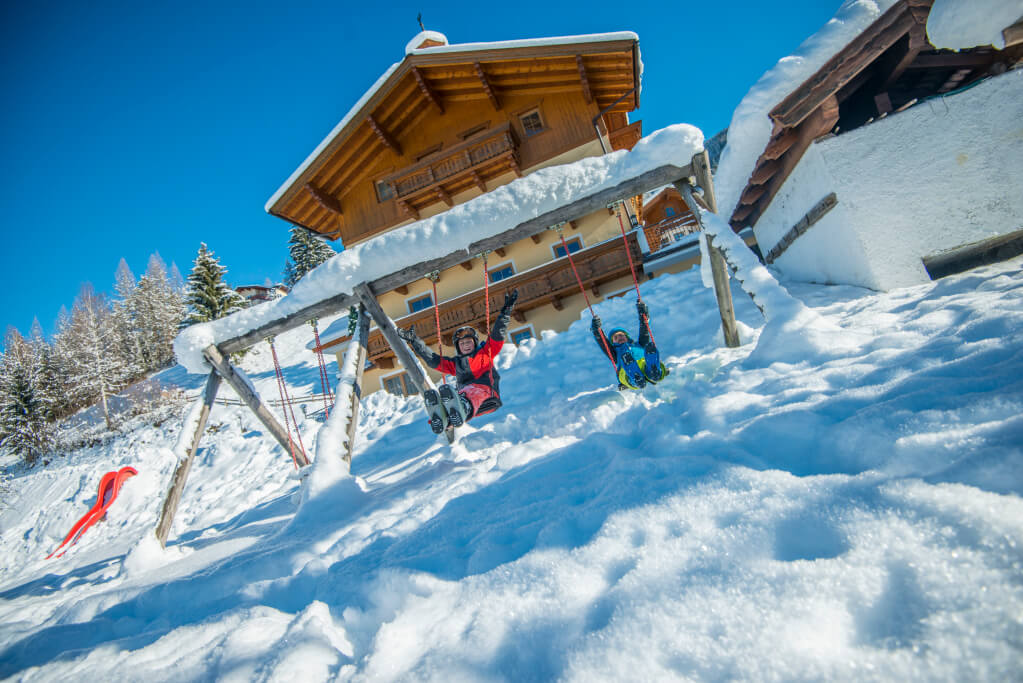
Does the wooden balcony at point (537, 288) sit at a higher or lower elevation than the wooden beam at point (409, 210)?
lower

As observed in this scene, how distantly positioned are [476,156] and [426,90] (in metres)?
2.57

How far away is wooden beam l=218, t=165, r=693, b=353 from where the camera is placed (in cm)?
442

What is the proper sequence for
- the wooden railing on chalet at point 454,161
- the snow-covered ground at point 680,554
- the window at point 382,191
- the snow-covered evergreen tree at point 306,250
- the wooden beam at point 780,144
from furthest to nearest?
1. the snow-covered evergreen tree at point 306,250
2. the window at point 382,191
3. the wooden railing on chalet at point 454,161
4. the wooden beam at point 780,144
5. the snow-covered ground at point 680,554

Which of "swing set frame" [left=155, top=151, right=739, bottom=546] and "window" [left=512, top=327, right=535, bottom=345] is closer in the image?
"swing set frame" [left=155, top=151, right=739, bottom=546]

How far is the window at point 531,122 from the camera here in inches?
516

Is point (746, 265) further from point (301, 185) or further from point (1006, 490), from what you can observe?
point (301, 185)

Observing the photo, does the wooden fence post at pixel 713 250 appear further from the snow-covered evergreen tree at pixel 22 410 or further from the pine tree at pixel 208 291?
the snow-covered evergreen tree at pixel 22 410

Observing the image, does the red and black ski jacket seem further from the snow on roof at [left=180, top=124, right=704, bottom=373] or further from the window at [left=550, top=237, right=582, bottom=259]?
the window at [left=550, top=237, right=582, bottom=259]

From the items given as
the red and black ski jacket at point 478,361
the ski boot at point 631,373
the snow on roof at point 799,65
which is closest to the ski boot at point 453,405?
the red and black ski jacket at point 478,361

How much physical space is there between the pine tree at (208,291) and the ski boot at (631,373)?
90.4ft

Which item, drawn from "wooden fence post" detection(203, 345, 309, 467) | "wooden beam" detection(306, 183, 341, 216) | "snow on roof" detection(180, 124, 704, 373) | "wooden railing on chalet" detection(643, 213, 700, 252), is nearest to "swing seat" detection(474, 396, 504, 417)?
"snow on roof" detection(180, 124, 704, 373)

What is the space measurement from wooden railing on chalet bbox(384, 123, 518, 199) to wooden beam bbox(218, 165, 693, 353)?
29.7 feet

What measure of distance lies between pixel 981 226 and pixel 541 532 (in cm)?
695

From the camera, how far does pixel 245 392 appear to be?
5.26 metres
